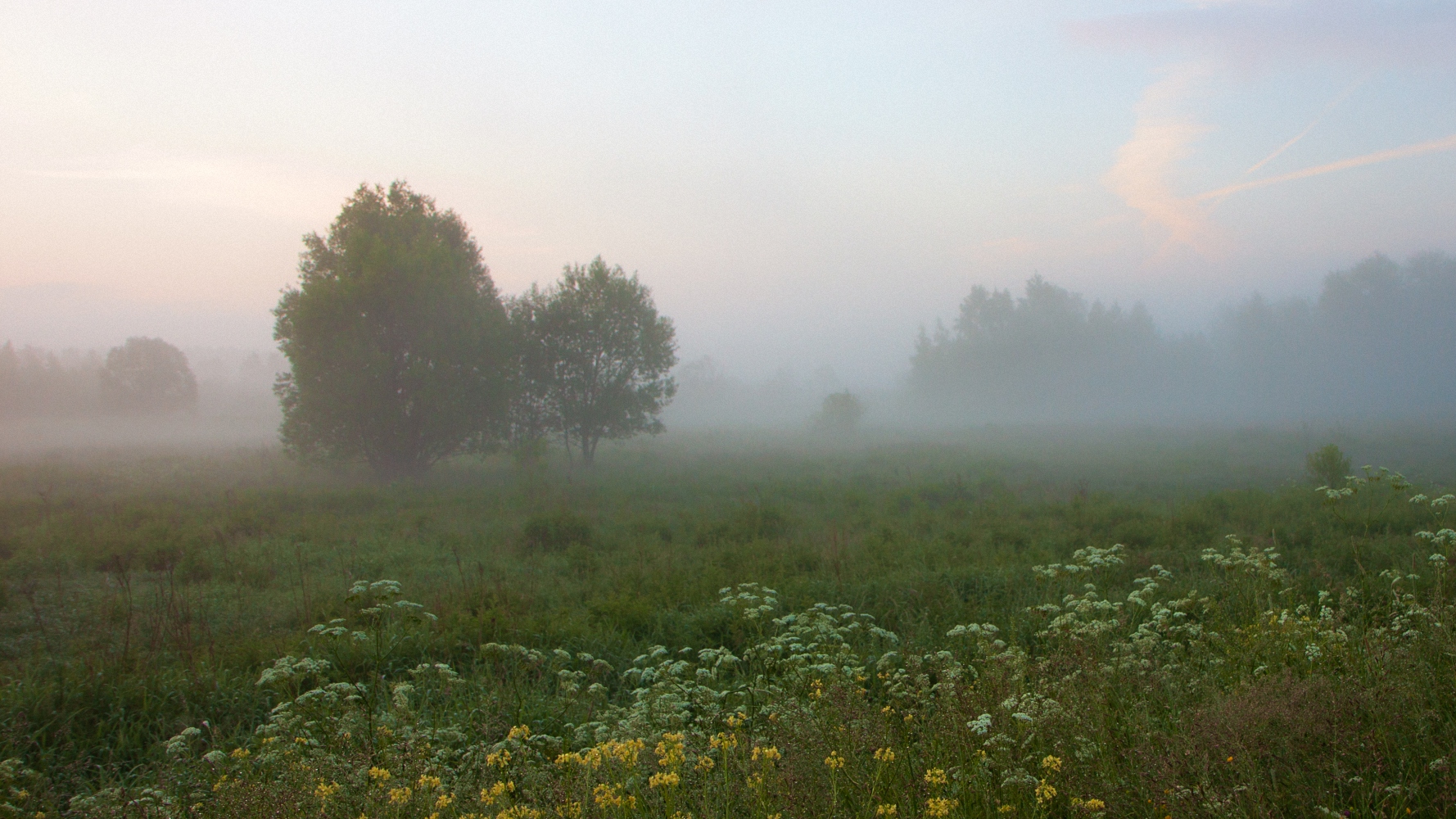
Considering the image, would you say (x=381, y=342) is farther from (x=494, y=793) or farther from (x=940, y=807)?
(x=940, y=807)

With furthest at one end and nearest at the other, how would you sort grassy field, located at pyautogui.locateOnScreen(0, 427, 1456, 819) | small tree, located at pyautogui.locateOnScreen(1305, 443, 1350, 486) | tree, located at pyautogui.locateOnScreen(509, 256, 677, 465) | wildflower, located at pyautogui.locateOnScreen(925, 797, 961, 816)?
tree, located at pyautogui.locateOnScreen(509, 256, 677, 465) → small tree, located at pyautogui.locateOnScreen(1305, 443, 1350, 486) → grassy field, located at pyautogui.locateOnScreen(0, 427, 1456, 819) → wildflower, located at pyautogui.locateOnScreen(925, 797, 961, 816)

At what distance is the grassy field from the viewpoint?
2.75 metres

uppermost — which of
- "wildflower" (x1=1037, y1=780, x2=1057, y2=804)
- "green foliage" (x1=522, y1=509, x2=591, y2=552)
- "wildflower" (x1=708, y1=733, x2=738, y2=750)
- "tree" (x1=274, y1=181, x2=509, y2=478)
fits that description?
"tree" (x1=274, y1=181, x2=509, y2=478)

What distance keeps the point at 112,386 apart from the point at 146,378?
7.27 feet

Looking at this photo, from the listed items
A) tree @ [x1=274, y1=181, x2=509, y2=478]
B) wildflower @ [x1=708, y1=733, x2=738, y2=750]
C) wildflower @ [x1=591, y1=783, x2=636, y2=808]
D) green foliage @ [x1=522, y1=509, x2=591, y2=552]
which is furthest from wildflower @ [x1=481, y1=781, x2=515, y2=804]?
tree @ [x1=274, y1=181, x2=509, y2=478]

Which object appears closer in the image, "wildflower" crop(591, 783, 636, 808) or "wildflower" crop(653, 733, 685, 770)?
"wildflower" crop(591, 783, 636, 808)

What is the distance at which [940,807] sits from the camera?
2.34m

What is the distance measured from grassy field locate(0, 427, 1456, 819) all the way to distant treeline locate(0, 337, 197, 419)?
48.7m

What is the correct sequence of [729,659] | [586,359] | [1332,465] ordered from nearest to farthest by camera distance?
1. [729,659]
2. [1332,465]
3. [586,359]

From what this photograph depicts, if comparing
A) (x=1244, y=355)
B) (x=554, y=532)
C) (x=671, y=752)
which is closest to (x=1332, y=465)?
(x=554, y=532)

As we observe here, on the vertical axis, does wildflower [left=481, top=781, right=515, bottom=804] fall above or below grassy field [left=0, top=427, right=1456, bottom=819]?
above

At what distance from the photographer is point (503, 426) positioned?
26.3 meters

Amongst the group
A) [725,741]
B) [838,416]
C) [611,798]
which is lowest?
[725,741]

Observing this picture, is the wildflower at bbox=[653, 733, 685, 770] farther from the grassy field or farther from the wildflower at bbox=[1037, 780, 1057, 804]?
the wildflower at bbox=[1037, 780, 1057, 804]
